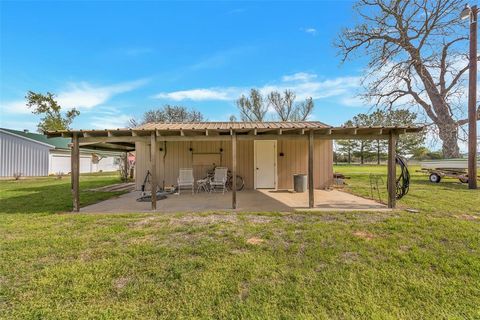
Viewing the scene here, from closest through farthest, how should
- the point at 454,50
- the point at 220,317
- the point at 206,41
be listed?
the point at 220,317 < the point at 206,41 < the point at 454,50


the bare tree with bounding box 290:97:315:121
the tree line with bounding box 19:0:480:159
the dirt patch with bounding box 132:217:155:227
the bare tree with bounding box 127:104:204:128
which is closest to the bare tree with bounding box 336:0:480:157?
the tree line with bounding box 19:0:480:159

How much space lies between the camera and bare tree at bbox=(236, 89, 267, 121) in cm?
2833

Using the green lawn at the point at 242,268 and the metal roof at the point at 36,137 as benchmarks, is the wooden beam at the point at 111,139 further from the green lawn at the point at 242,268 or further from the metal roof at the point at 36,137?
the metal roof at the point at 36,137

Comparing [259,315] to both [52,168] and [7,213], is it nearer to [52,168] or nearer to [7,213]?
[7,213]

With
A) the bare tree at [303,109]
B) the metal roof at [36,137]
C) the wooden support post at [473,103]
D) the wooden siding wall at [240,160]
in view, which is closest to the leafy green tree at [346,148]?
the bare tree at [303,109]

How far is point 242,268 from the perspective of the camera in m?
3.07

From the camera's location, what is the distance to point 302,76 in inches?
716

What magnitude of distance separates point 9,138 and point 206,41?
15613 millimetres

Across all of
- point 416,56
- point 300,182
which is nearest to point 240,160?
point 300,182

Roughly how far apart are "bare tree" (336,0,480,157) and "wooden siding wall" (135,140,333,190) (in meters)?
8.67

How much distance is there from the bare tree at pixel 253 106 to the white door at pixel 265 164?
1888 centimetres

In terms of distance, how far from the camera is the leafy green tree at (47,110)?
28016 millimetres

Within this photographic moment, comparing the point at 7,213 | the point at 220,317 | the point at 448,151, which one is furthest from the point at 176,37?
the point at 448,151

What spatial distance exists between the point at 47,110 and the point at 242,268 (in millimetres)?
35117
